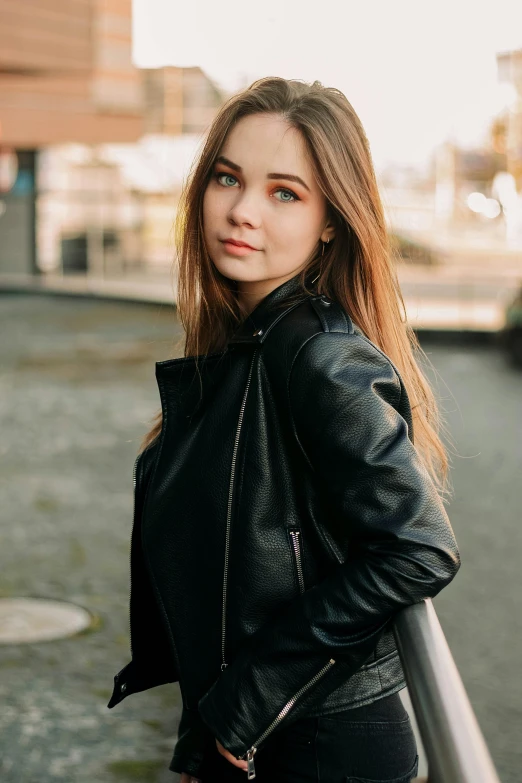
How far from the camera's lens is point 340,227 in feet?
5.82

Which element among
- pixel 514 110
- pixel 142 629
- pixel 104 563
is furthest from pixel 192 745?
pixel 514 110

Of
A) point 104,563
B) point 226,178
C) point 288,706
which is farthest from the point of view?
point 104,563

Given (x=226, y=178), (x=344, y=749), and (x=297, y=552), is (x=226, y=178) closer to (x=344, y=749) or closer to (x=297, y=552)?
(x=297, y=552)

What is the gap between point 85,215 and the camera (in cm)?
3353

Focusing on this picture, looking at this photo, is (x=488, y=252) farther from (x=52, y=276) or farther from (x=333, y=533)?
(x=333, y=533)

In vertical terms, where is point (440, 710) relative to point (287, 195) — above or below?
below

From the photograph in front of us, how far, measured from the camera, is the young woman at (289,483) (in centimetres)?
148

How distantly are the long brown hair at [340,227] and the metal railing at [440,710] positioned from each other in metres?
0.56

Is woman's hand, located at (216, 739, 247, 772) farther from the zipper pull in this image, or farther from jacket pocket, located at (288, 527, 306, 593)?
jacket pocket, located at (288, 527, 306, 593)

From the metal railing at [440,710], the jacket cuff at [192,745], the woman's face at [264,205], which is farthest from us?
the jacket cuff at [192,745]

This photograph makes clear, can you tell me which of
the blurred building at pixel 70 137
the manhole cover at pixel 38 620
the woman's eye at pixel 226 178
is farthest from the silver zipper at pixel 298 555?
the blurred building at pixel 70 137

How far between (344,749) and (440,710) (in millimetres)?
555

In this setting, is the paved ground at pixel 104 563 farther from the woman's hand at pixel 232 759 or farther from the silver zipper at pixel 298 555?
the woman's hand at pixel 232 759

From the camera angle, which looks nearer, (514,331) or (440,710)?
(440,710)
